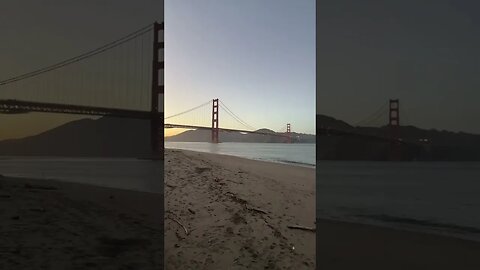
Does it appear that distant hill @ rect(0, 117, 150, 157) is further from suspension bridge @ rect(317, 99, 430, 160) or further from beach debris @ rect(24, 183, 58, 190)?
suspension bridge @ rect(317, 99, 430, 160)

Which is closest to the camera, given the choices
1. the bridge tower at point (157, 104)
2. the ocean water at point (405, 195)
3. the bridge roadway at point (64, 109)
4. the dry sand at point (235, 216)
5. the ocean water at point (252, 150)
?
the ocean water at point (405, 195)

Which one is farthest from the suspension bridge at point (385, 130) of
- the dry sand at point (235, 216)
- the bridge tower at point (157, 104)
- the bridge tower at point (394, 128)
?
the dry sand at point (235, 216)

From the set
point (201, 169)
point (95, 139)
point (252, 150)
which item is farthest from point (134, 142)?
point (252, 150)

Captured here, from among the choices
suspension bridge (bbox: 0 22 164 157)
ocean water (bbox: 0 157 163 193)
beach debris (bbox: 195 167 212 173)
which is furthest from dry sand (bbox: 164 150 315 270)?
suspension bridge (bbox: 0 22 164 157)

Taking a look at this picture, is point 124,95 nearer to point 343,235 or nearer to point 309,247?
point 343,235

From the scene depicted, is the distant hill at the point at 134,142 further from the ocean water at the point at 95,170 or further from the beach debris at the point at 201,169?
the beach debris at the point at 201,169

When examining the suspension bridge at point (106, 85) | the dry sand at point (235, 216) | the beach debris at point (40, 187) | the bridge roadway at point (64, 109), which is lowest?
the dry sand at point (235, 216)

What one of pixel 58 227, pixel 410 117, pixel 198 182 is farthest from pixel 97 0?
pixel 198 182

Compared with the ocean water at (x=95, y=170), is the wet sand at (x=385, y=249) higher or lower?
lower
